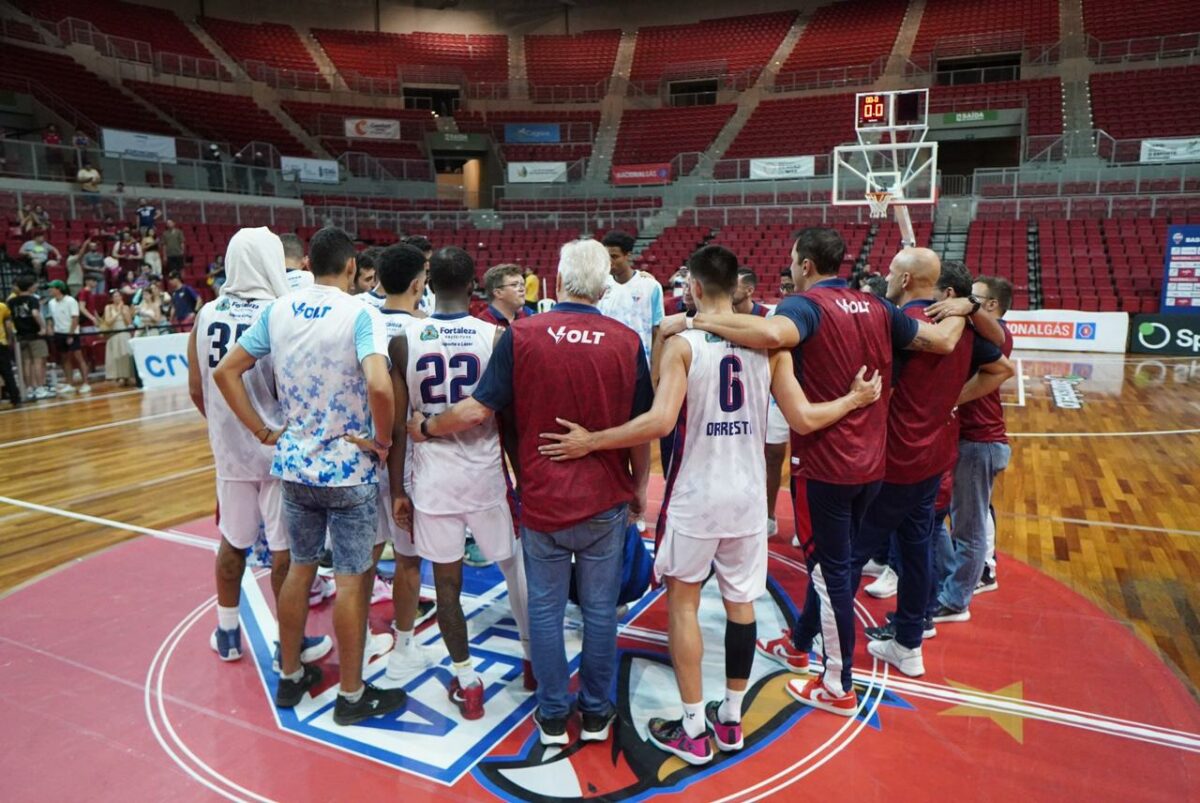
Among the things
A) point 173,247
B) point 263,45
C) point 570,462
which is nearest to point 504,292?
point 570,462

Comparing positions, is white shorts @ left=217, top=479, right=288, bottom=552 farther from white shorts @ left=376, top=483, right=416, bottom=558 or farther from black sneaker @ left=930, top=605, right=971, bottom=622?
black sneaker @ left=930, top=605, right=971, bottom=622

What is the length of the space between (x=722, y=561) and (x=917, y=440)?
43.9 inches

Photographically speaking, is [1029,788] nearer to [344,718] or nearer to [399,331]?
[344,718]

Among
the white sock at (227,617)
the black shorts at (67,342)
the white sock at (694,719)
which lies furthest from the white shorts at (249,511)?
the black shorts at (67,342)

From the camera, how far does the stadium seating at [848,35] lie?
93.3 feet

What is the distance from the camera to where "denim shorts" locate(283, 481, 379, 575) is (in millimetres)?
3223

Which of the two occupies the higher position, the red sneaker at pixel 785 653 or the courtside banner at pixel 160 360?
the courtside banner at pixel 160 360

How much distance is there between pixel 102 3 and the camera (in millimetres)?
26250

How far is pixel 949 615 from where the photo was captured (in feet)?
13.8

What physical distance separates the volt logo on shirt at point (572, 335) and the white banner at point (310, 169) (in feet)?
68.4

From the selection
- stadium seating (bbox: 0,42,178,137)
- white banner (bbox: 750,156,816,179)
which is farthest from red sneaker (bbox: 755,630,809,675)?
stadium seating (bbox: 0,42,178,137)

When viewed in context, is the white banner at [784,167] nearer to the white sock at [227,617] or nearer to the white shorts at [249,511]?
the white shorts at [249,511]

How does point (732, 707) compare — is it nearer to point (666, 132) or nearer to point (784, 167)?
point (784, 167)

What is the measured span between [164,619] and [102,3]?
29.8 metres
